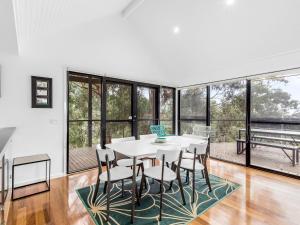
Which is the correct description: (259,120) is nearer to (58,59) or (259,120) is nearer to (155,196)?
(155,196)

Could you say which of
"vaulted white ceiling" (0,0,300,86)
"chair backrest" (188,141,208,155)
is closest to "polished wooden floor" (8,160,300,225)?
"chair backrest" (188,141,208,155)

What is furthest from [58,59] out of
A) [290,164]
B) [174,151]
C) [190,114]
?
[290,164]

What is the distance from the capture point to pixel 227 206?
7.59 ft

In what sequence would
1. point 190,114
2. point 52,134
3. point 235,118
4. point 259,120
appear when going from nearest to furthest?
point 52,134 < point 259,120 < point 235,118 < point 190,114

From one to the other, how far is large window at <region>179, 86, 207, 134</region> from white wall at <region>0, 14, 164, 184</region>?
89.0 inches

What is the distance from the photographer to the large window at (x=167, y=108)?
17.6ft

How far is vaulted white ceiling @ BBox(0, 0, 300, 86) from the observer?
2.62m

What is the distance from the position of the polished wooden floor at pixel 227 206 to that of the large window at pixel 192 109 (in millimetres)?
2133

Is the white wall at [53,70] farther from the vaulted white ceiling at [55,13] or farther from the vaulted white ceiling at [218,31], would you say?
the vaulted white ceiling at [218,31]

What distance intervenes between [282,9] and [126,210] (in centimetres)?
377

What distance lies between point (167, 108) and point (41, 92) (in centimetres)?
353

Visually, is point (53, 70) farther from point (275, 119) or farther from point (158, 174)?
point (275, 119)

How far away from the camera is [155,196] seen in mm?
2568

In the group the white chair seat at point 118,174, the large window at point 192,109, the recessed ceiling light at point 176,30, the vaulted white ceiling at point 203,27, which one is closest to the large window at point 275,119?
the vaulted white ceiling at point 203,27
